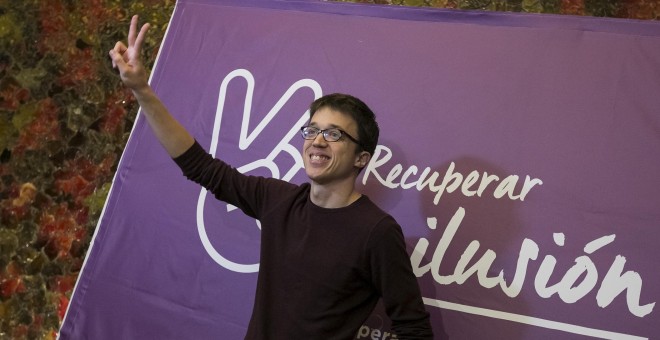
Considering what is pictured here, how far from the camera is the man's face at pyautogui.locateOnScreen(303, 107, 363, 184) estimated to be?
67.7 inches

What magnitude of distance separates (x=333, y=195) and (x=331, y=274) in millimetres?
186

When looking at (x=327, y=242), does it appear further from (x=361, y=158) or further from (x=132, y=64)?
(x=132, y=64)

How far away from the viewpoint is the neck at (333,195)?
5.73 feet

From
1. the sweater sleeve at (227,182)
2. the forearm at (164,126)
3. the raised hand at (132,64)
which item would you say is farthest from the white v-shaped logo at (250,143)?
the raised hand at (132,64)

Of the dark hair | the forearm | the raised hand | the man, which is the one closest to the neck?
the man

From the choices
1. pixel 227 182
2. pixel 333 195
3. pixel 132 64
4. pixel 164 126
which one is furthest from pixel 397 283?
pixel 132 64

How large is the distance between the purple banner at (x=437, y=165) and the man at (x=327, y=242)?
0.37 metres

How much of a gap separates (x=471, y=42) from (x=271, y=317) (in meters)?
0.96

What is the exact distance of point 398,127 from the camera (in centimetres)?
217

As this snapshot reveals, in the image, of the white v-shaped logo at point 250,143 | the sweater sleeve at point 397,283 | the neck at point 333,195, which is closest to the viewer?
the sweater sleeve at point 397,283

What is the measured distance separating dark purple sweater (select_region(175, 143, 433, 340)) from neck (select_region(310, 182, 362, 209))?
0.9 inches

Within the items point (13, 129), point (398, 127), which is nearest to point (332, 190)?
point (398, 127)

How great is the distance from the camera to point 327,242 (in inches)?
66.9

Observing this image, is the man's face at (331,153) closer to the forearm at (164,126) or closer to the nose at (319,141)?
the nose at (319,141)
